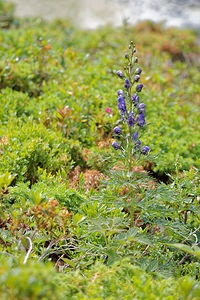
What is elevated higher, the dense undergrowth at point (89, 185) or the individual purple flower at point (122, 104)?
the individual purple flower at point (122, 104)

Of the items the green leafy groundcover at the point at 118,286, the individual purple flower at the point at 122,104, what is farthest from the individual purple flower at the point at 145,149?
the green leafy groundcover at the point at 118,286

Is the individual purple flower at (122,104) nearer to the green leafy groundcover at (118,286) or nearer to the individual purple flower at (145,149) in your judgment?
the individual purple flower at (145,149)

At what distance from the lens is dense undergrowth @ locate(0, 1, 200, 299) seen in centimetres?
157

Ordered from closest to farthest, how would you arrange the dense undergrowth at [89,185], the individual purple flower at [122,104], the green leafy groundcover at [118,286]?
the green leafy groundcover at [118,286] → the dense undergrowth at [89,185] → the individual purple flower at [122,104]

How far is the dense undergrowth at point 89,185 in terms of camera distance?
5.15 ft

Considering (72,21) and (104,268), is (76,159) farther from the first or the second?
(72,21)

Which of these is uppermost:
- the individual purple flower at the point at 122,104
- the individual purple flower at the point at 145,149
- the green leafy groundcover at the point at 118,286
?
the individual purple flower at the point at 122,104

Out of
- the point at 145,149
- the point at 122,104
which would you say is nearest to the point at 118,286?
the point at 145,149

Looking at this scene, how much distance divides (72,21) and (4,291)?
8.93 m

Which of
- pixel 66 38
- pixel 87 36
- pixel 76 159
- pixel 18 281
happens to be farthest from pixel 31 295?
pixel 87 36

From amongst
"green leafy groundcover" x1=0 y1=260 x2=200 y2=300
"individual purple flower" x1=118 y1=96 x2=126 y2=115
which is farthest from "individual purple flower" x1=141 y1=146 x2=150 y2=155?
"green leafy groundcover" x1=0 y1=260 x2=200 y2=300

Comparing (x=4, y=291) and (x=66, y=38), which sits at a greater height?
(x=66, y=38)

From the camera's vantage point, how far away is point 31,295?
3.42 ft

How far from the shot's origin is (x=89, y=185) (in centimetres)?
274
